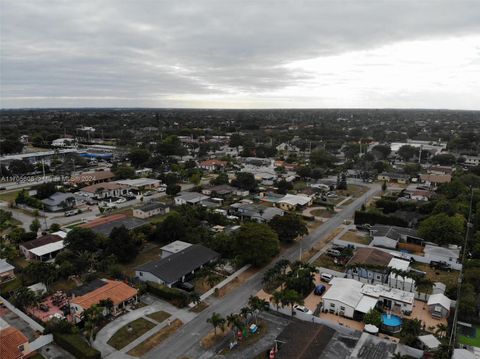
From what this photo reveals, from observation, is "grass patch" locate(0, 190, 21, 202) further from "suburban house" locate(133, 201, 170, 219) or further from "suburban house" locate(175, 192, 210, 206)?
"suburban house" locate(175, 192, 210, 206)

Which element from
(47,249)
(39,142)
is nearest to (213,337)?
(47,249)

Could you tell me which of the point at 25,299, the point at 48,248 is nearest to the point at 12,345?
the point at 25,299

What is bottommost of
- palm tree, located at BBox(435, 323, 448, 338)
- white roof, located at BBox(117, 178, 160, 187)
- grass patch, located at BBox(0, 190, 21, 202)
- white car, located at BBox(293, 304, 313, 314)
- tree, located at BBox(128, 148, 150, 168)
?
white car, located at BBox(293, 304, 313, 314)

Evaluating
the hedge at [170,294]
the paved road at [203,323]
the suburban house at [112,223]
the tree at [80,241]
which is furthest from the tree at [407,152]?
the tree at [80,241]

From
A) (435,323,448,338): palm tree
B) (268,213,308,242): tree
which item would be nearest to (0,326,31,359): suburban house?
(268,213,308,242): tree

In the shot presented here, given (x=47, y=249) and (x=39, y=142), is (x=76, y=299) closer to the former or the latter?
(x=47, y=249)

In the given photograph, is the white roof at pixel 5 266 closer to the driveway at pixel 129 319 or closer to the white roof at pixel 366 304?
the driveway at pixel 129 319
